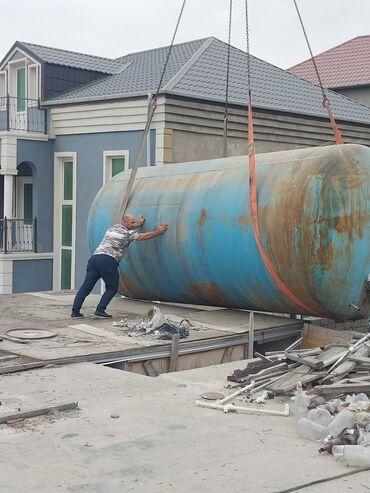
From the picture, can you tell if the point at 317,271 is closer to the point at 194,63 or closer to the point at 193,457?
the point at 193,457

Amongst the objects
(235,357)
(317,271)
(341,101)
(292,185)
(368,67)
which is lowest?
(235,357)

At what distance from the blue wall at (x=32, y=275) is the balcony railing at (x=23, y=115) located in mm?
3427

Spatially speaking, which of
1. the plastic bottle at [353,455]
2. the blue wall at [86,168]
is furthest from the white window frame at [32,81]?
the plastic bottle at [353,455]

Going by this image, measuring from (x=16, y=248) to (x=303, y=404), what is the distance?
1510cm

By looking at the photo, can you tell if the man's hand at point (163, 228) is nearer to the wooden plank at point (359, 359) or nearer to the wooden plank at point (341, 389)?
the wooden plank at point (359, 359)

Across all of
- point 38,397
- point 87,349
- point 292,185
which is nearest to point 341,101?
point 292,185

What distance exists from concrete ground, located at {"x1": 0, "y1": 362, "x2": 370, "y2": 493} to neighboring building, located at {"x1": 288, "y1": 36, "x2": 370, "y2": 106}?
23.5 m

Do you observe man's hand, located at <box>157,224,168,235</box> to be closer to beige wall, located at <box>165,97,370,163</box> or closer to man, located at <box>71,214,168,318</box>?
man, located at <box>71,214,168,318</box>

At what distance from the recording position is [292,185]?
9625 mm

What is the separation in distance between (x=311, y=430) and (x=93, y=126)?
1376 centimetres

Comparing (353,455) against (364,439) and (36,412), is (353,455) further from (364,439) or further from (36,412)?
(36,412)

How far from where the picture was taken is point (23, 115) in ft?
67.5

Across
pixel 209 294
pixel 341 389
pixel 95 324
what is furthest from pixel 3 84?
pixel 341 389

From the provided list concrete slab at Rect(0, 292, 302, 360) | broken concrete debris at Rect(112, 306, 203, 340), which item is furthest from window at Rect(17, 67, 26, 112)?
broken concrete debris at Rect(112, 306, 203, 340)
